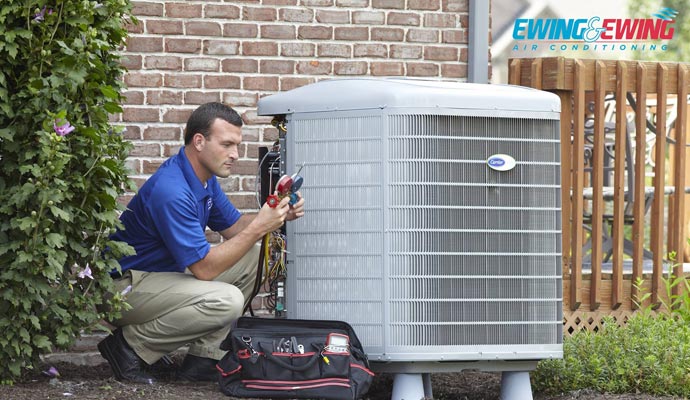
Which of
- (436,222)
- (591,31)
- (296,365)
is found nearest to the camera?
(296,365)

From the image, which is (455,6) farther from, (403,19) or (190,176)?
(190,176)

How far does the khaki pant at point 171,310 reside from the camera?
181 inches

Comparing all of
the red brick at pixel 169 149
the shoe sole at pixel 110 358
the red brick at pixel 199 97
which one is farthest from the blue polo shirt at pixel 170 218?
the red brick at pixel 199 97

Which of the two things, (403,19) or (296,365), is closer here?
(296,365)

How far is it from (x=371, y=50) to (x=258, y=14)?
2.15ft

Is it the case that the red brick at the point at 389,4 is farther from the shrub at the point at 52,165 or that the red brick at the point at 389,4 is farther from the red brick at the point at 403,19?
the shrub at the point at 52,165

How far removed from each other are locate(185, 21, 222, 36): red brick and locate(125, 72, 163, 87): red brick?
290 mm

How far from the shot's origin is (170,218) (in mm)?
4480

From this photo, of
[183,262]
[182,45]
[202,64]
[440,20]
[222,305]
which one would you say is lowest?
[222,305]

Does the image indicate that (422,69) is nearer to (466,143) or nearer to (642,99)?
(642,99)

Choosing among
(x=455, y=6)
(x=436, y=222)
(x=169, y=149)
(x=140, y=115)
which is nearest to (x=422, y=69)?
(x=455, y=6)

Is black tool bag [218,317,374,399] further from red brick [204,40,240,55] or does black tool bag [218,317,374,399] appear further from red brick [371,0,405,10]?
red brick [371,0,405,10]

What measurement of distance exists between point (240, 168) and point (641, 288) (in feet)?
7.78

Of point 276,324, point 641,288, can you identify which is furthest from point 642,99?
point 276,324
